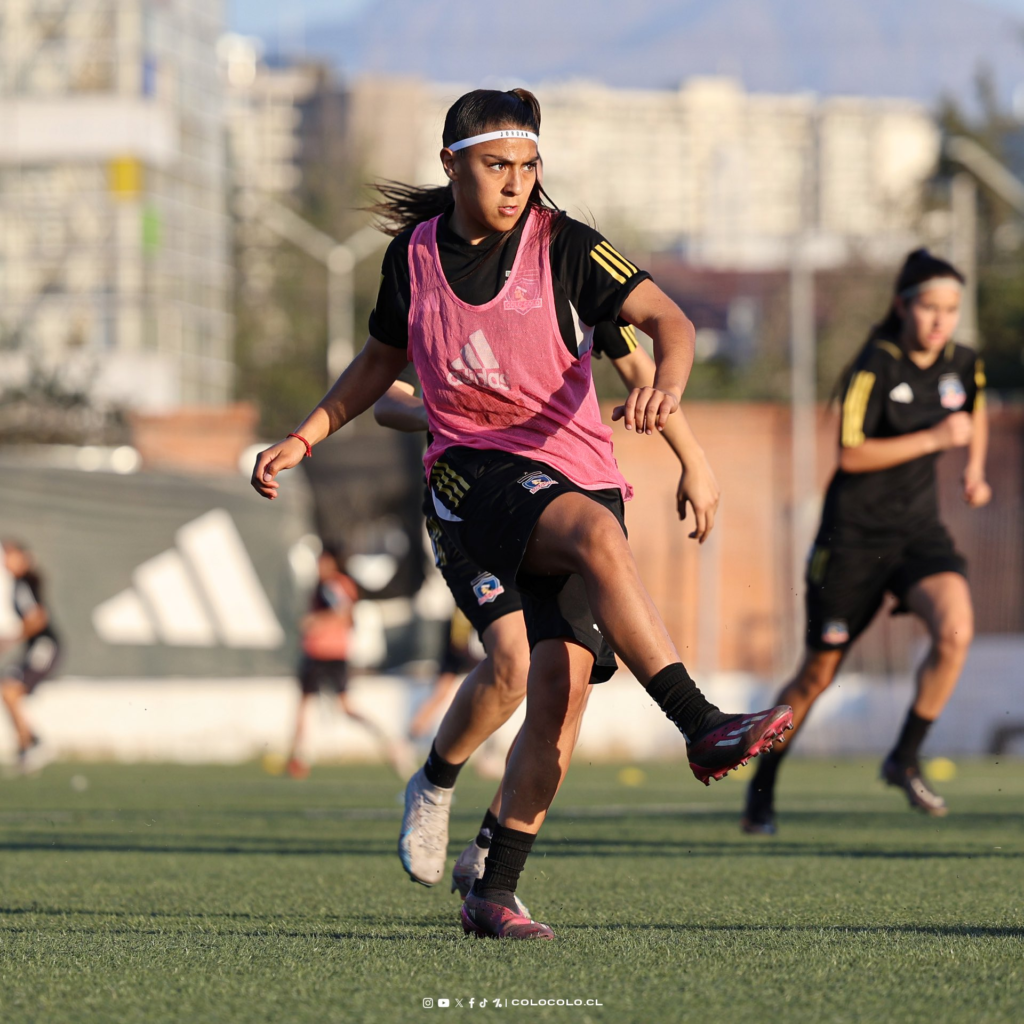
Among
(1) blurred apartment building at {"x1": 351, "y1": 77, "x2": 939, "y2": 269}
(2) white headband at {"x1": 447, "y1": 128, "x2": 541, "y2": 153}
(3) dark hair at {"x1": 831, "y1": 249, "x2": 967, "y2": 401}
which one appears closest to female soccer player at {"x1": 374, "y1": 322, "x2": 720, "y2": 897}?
(2) white headband at {"x1": 447, "y1": 128, "x2": 541, "y2": 153}

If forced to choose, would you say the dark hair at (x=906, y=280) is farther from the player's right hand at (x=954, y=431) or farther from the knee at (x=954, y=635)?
the knee at (x=954, y=635)

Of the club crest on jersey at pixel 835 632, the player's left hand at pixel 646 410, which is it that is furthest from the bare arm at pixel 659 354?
the club crest on jersey at pixel 835 632

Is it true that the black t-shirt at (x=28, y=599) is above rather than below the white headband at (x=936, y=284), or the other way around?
below

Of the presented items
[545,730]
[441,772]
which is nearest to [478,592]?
[441,772]

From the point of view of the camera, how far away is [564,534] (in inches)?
167

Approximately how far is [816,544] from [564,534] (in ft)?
12.2

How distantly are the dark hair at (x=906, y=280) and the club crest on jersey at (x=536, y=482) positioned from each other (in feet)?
11.3

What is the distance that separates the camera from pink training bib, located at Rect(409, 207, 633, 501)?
450 centimetres

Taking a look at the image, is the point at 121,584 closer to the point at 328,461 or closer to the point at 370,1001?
the point at 328,461

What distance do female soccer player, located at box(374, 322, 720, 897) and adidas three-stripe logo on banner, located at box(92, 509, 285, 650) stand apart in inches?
541

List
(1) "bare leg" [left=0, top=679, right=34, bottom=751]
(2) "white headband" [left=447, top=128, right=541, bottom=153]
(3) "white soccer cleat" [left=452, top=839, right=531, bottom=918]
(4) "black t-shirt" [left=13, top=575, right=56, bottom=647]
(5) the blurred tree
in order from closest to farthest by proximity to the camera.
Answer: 1. (2) "white headband" [left=447, top=128, right=541, bottom=153]
2. (3) "white soccer cleat" [left=452, top=839, right=531, bottom=918]
3. (1) "bare leg" [left=0, top=679, right=34, bottom=751]
4. (4) "black t-shirt" [left=13, top=575, right=56, bottom=647]
5. (5) the blurred tree

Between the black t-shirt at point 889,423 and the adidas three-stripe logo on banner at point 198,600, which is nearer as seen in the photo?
the black t-shirt at point 889,423

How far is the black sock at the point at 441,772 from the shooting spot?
5.24 meters

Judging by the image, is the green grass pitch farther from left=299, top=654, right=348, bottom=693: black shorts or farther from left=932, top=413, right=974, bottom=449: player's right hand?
left=299, top=654, right=348, bottom=693: black shorts
